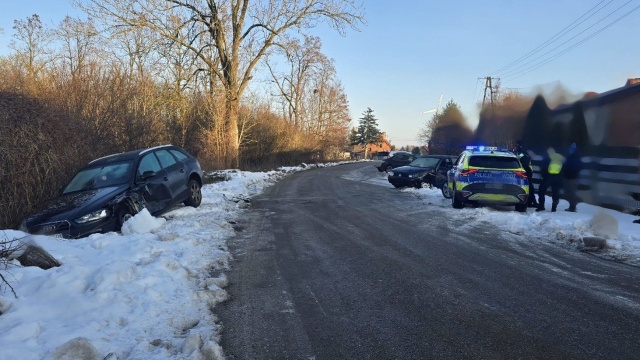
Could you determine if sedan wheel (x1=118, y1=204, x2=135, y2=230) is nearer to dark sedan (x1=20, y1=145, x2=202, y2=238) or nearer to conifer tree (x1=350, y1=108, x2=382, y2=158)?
dark sedan (x1=20, y1=145, x2=202, y2=238)

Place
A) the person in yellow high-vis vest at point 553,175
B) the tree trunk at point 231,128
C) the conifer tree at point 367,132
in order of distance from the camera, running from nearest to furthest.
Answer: the person in yellow high-vis vest at point 553,175 < the tree trunk at point 231,128 < the conifer tree at point 367,132

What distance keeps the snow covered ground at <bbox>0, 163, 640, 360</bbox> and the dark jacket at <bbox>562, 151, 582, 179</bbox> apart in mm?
3697

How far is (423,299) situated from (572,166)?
890cm

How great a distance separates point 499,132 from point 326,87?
42.3 m

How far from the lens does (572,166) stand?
11.6 m

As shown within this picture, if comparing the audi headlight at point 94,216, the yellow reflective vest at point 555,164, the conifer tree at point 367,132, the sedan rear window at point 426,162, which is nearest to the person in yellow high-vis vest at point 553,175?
the yellow reflective vest at point 555,164

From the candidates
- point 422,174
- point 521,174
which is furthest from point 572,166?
point 422,174

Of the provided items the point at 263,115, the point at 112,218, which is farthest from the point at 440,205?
the point at 263,115

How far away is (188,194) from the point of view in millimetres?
11258

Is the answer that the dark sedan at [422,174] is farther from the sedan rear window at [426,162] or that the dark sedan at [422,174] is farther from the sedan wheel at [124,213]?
the sedan wheel at [124,213]

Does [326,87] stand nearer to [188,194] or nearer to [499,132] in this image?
[499,132]

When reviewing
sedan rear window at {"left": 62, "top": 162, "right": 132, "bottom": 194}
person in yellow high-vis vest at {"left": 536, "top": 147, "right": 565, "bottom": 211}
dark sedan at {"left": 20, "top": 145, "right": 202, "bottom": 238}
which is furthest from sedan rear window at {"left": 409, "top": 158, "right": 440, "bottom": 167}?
sedan rear window at {"left": 62, "top": 162, "right": 132, "bottom": 194}

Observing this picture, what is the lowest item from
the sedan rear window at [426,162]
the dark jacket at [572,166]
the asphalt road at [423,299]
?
the asphalt road at [423,299]

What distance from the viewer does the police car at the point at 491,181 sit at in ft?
37.4
